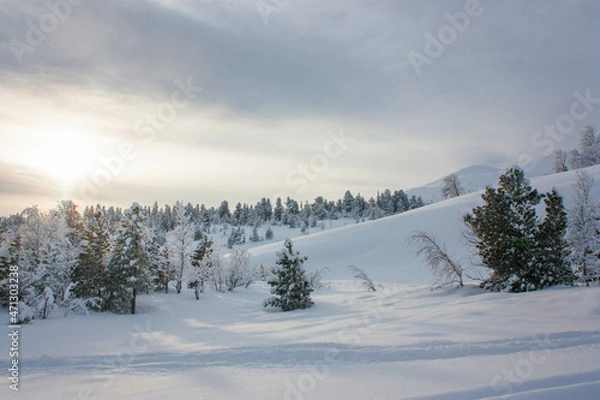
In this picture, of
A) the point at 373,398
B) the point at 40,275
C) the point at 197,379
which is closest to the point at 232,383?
the point at 197,379

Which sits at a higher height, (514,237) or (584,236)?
(514,237)

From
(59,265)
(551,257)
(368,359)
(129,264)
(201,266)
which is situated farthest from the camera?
(201,266)

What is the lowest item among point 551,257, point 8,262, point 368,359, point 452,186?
point 368,359

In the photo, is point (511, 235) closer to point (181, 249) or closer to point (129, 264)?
point (129, 264)

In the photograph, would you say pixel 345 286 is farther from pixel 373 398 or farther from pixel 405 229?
pixel 373 398

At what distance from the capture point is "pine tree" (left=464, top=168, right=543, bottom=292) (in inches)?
619

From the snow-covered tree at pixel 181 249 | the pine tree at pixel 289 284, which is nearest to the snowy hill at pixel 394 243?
the pine tree at pixel 289 284

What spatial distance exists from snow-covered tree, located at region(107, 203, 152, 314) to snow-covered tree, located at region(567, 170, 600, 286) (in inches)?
1251

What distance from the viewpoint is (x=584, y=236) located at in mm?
22812

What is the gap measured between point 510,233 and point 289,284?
51.7 ft

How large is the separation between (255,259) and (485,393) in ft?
203

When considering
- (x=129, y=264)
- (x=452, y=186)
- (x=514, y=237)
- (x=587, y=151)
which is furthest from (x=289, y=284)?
(x=587, y=151)

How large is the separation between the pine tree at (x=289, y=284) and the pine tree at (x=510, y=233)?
521 inches

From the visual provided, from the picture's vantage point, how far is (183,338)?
14859 millimetres
